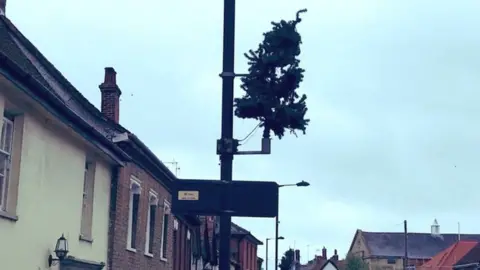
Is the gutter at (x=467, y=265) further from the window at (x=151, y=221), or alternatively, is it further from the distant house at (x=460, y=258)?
the window at (x=151, y=221)

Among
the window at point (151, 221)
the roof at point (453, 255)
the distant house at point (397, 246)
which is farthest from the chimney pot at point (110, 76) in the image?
the distant house at point (397, 246)

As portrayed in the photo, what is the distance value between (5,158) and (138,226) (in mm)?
8223

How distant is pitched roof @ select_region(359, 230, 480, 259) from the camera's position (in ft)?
366

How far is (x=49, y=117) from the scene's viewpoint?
41.5 ft

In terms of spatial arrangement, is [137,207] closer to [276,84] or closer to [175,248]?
[175,248]

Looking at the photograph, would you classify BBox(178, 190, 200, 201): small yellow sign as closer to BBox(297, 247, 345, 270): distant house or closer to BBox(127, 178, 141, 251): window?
BBox(127, 178, 141, 251): window

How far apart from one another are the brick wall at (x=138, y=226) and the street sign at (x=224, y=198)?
10.2 meters

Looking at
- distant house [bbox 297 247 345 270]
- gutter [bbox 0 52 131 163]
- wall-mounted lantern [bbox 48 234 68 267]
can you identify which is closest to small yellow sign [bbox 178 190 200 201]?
gutter [bbox 0 52 131 163]

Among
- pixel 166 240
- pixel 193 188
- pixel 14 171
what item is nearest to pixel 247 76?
pixel 193 188

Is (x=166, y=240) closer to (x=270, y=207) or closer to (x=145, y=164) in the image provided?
(x=145, y=164)

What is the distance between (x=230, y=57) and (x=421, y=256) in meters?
107

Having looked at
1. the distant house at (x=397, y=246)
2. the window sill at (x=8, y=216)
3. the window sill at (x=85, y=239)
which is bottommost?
the window sill at (x=8, y=216)

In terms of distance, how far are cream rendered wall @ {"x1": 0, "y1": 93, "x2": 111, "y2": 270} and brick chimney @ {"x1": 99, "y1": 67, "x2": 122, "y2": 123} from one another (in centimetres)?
430

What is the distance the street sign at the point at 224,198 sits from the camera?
23.0 ft
